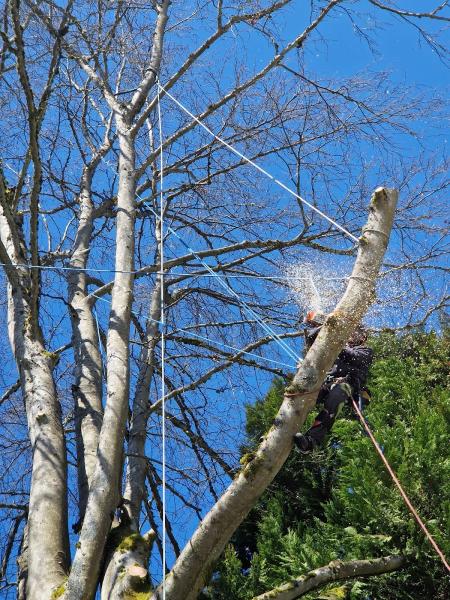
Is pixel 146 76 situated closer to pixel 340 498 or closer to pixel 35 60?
pixel 35 60

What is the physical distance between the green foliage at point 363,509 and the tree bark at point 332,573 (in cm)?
15

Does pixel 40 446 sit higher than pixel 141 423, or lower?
lower

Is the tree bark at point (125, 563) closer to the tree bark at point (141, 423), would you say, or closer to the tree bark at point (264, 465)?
the tree bark at point (141, 423)

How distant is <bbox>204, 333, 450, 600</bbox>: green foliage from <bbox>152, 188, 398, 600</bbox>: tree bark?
1253 mm

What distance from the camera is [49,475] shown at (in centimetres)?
390

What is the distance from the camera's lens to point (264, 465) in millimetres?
2891

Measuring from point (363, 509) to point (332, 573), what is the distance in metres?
0.87

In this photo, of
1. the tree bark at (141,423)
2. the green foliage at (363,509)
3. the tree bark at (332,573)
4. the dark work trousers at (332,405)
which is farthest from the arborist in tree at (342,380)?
the tree bark at (141,423)

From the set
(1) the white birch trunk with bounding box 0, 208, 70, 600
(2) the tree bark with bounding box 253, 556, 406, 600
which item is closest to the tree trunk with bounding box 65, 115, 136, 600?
(1) the white birch trunk with bounding box 0, 208, 70, 600

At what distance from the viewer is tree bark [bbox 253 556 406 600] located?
315 centimetres

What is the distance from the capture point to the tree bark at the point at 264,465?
2885 millimetres

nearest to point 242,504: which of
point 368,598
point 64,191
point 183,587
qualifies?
point 183,587

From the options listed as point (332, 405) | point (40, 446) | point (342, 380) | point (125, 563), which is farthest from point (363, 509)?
point (40, 446)

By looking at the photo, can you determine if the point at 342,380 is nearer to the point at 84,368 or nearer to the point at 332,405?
the point at 332,405
